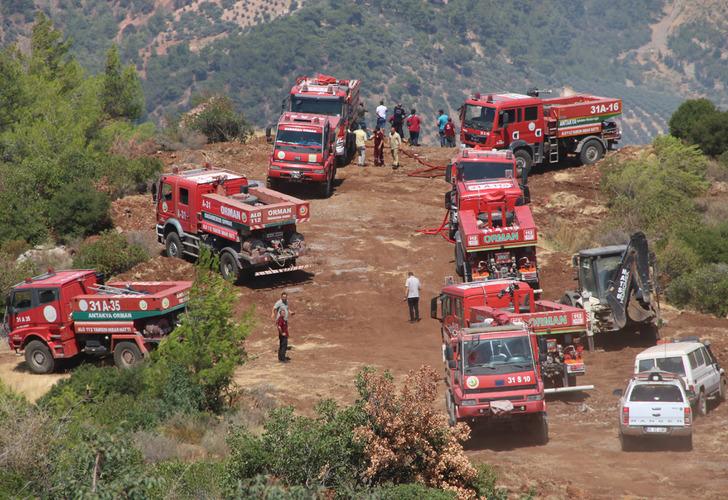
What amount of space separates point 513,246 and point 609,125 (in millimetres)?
15575

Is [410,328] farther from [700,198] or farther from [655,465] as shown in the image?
[700,198]

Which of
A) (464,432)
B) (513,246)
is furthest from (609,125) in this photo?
(464,432)

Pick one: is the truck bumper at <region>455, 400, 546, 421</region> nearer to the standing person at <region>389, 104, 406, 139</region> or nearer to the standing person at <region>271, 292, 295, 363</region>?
the standing person at <region>271, 292, 295, 363</region>

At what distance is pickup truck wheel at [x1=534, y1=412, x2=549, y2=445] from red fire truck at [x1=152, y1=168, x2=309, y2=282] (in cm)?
1152

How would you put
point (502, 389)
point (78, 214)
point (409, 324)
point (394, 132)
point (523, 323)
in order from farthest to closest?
point (394, 132)
point (78, 214)
point (409, 324)
point (523, 323)
point (502, 389)

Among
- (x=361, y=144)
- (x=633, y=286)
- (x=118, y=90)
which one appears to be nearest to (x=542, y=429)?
(x=633, y=286)

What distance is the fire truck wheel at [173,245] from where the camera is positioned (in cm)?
3422

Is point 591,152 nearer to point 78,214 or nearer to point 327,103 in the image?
point 327,103

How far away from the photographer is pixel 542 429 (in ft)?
69.8

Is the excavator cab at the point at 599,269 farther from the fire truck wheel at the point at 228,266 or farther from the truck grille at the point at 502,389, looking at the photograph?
the fire truck wheel at the point at 228,266

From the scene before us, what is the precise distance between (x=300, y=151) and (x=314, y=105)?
4273 mm

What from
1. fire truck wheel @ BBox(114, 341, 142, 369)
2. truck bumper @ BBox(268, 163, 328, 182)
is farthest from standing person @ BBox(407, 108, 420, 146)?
fire truck wheel @ BBox(114, 341, 142, 369)

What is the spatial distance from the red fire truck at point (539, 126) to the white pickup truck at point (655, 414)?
19.9 metres

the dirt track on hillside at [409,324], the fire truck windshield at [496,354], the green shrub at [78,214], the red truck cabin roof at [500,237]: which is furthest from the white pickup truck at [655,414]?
the green shrub at [78,214]
